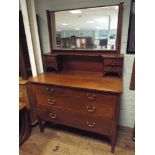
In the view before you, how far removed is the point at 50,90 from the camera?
1725 millimetres

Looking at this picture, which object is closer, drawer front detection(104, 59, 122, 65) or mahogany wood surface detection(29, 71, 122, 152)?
mahogany wood surface detection(29, 71, 122, 152)

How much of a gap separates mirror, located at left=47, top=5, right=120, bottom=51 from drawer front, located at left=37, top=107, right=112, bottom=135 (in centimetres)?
91

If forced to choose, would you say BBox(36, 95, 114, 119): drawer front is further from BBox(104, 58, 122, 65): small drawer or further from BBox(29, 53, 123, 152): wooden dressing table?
BBox(104, 58, 122, 65): small drawer

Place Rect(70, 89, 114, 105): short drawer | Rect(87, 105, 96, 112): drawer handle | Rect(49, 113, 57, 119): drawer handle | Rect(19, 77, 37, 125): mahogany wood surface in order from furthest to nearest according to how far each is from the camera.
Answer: Rect(19, 77, 37, 125): mahogany wood surface < Rect(49, 113, 57, 119): drawer handle < Rect(87, 105, 96, 112): drawer handle < Rect(70, 89, 114, 105): short drawer

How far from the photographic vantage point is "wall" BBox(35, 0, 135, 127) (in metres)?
1.73

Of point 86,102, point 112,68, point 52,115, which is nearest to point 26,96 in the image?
point 52,115

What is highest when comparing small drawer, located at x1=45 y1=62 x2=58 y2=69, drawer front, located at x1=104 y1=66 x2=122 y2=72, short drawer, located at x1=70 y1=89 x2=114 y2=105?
small drawer, located at x1=45 y1=62 x2=58 y2=69

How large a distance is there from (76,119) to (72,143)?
0.39m

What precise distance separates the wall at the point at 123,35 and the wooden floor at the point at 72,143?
0.83 feet

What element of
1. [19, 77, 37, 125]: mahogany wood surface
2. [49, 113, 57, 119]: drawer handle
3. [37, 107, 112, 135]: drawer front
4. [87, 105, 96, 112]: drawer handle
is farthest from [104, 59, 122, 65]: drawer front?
[19, 77, 37, 125]: mahogany wood surface

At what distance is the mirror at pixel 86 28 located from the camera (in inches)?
68.3

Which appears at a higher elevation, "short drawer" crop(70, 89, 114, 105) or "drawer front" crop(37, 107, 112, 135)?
"short drawer" crop(70, 89, 114, 105)
